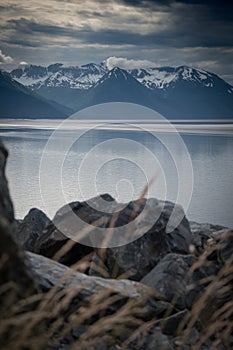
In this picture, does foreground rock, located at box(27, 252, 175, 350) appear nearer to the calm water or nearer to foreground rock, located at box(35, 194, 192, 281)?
foreground rock, located at box(35, 194, 192, 281)

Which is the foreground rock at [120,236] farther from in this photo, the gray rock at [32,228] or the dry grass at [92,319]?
the dry grass at [92,319]

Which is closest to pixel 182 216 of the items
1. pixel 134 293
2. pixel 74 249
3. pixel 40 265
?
pixel 74 249

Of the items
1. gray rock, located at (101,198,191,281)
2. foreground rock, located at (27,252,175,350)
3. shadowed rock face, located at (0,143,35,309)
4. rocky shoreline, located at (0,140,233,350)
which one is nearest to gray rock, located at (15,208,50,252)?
rocky shoreline, located at (0,140,233,350)

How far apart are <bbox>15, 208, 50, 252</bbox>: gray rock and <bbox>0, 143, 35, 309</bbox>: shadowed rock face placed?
7.09 metres

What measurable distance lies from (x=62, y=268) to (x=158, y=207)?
4167 mm

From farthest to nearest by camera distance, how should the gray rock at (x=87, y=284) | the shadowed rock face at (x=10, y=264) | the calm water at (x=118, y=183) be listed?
Result: the calm water at (x=118, y=183) < the gray rock at (x=87, y=284) < the shadowed rock face at (x=10, y=264)

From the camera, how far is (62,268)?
19.2 feet

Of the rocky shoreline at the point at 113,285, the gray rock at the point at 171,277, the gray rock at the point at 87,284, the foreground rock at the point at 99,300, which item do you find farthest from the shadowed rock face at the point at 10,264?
the gray rock at the point at 171,277

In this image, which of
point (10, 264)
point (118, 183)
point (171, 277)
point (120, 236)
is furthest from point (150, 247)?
point (118, 183)

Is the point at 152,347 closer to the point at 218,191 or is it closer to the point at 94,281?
the point at 94,281

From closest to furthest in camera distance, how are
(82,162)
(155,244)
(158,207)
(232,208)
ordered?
(155,244)
(158,207)
(232,208)
(82,162)

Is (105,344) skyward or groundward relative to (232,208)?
skyward

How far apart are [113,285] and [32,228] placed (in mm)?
7045

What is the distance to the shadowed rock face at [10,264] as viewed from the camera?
3377mm
